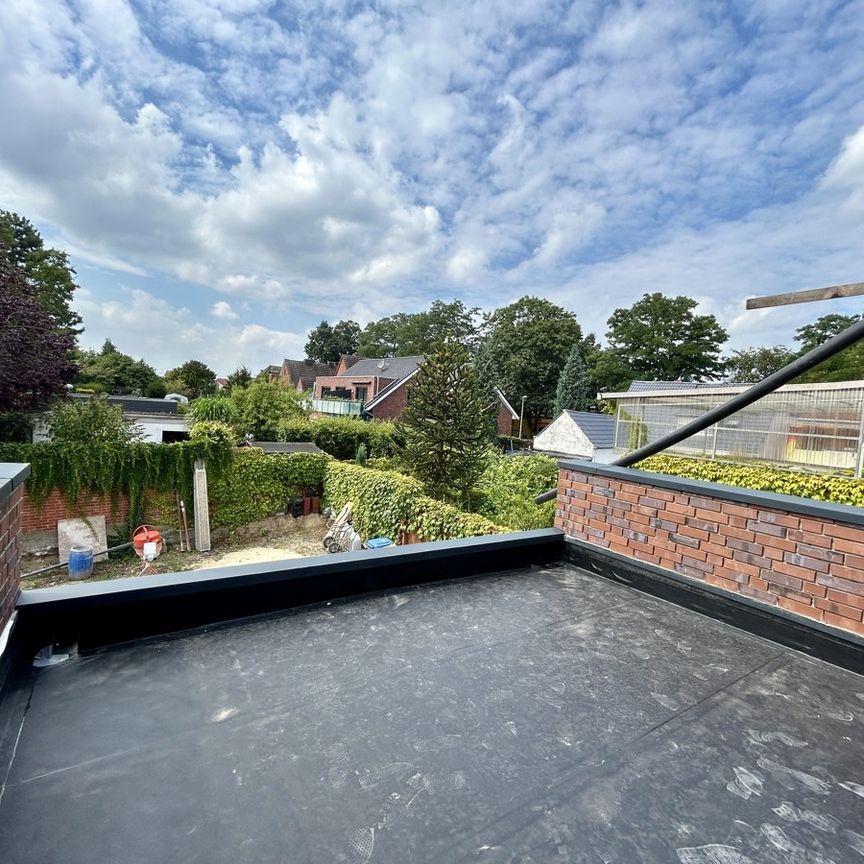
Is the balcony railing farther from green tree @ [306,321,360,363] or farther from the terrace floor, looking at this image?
green tree @ [306,321,360,363]

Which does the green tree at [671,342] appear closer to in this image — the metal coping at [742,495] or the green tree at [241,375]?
the green tree at [241,375]

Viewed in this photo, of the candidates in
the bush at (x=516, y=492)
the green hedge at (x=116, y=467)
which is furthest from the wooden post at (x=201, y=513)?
the bush at (x=516, y=492)

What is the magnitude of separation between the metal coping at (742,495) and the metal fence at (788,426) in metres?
8.32

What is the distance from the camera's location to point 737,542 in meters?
2.01

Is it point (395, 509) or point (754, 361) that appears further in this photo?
point (754, 361)

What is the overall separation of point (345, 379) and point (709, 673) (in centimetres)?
3051

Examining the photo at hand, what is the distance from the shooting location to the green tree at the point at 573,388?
2880 cm

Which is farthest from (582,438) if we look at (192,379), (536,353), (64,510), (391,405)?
(192,379)

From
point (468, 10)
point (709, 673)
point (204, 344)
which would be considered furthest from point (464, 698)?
point (204, 344)

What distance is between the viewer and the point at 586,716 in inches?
53.4

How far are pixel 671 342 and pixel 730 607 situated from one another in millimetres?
33848

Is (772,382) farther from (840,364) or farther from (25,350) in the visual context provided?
(840,364)

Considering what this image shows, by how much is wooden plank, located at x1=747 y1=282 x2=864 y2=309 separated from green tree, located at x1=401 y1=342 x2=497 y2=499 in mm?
6613

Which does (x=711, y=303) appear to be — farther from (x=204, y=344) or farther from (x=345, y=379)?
(x=204, y=344)
